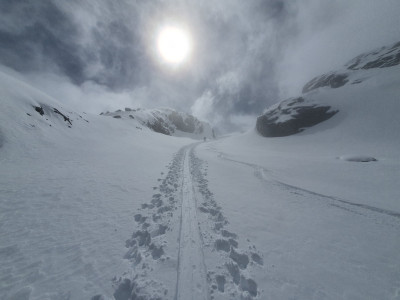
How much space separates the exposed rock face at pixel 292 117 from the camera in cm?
3588

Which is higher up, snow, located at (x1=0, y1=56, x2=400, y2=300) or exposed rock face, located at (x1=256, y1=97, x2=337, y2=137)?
exposed rock face, located at (x1=256, y1=97, x2=337, y2=137)

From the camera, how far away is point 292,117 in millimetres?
37781

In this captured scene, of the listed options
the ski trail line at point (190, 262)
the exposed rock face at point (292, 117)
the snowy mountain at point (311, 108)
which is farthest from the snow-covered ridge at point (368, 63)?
the ski trail line at point (190, 262)

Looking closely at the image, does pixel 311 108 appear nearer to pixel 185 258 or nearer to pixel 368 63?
pixel 185 258

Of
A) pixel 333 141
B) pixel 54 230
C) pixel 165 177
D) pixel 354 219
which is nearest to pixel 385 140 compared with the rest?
pixel 333 141

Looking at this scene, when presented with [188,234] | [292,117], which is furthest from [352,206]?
[292,117]

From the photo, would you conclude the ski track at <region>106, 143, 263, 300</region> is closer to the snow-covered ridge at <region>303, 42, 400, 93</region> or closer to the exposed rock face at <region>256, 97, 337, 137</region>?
the exposed rock face at <region>256, 97, 337, 137</region>

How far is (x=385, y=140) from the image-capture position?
2147 centimetres

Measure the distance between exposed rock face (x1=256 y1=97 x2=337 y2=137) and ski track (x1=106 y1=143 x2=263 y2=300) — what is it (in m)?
37.8

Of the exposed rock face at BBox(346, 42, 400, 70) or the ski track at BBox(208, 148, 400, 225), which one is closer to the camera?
the ski track at BBox(208, 148, 400, 225)

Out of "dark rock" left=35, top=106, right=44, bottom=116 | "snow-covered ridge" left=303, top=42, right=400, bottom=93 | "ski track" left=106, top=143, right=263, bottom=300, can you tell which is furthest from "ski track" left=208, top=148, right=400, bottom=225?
"snow-covered ridge" left=303, top=42, right=400, bottom=93

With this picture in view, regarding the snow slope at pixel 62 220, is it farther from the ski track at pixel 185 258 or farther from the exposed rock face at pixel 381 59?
the exposed rock face at pixel 381 59

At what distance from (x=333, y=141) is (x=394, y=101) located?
16299mm

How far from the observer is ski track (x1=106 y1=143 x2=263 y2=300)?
111 inches
